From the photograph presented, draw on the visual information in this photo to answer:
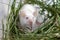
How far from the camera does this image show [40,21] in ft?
3.22

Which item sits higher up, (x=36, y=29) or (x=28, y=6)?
(x=28, y=6)

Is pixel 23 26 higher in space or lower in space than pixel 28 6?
lower

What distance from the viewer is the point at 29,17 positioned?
96cm

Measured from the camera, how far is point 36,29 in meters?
0.95

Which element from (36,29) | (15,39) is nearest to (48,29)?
(36,29)

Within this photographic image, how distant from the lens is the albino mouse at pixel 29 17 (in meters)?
0.96

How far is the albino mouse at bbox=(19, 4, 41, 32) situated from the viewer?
962 millimetres

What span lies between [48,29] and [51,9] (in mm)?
110

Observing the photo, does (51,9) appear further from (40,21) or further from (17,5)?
(17,5)

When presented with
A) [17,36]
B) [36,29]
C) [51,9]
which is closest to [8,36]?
[17,36]

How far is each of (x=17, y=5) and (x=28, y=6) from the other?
0.27 feet

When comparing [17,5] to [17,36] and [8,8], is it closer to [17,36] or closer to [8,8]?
[8,8]

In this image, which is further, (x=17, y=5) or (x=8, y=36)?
(x=17, y=5)

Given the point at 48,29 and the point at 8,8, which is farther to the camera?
the point at 8,8
